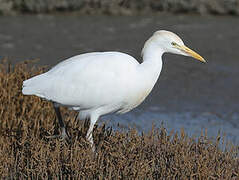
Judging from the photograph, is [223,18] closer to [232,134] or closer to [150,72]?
[232,134]

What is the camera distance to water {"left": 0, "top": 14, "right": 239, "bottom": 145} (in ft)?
26.3

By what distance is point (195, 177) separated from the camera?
14.9 ft

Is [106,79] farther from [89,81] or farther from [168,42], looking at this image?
[168,42]

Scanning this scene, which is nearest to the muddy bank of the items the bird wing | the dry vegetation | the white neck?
the dry vegetation

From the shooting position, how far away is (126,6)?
1497cm

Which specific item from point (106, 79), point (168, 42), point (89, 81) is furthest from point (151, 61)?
point (89, 81)

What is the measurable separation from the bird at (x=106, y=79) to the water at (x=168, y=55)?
1.88 metres

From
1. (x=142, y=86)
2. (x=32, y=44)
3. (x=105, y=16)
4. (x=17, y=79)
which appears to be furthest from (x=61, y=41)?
(x=142, y=86)

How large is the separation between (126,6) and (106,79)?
10.1 meters

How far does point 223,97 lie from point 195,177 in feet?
14.9

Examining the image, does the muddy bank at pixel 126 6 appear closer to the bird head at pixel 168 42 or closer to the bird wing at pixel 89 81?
the bird wing at pixel 89 81

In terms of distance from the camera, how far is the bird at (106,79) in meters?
5.04

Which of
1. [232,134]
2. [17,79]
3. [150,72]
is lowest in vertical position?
[232,134]

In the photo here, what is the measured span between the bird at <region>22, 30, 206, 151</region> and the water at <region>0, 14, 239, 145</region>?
1.88 meters
